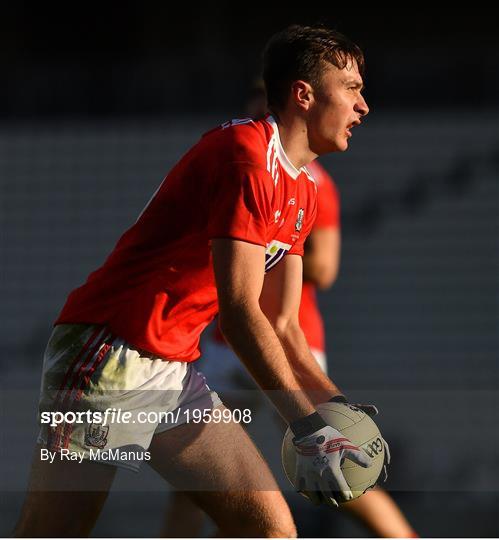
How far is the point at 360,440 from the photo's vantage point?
11.3 ft

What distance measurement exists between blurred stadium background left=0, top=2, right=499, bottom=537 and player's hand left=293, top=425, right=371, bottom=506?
5.02 metres

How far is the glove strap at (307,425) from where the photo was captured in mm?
3234

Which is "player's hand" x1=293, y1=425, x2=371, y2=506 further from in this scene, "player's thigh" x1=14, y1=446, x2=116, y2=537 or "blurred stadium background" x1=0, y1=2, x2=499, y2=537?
"blurred stadium background" x1=0, y1=2, x2=499, y2=537

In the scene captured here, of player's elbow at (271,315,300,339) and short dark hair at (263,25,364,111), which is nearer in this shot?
short dark hair at (263,25,364,111)

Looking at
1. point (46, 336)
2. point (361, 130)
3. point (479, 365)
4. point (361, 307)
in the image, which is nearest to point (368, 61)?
point (361, 130)

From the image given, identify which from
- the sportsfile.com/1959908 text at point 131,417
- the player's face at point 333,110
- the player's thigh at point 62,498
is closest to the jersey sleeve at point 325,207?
the player's face at point 333,110

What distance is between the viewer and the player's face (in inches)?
139

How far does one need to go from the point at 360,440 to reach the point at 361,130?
636 centimetres

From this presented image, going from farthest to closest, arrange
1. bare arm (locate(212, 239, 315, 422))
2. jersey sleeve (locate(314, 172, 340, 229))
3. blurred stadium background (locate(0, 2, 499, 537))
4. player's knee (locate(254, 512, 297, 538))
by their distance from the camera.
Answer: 1. blurred stadium background (locate(0, 2, 499, 537))
2. jersey sleeve (locate(314, 172, 340, 229))
3. player's knee (locate(254, 512, 297, 538))
4. bare arm (locate(212, 239, 315, 422))

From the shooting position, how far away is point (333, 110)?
354 centimetres

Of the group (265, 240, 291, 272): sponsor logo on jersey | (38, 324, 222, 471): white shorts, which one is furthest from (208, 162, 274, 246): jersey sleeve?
(38, 324, 222, 471): white shorts

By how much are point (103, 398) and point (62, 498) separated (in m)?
0.31

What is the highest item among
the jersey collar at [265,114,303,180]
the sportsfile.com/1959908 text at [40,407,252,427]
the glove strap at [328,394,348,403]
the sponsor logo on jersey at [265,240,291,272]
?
the jersey collar at [265,114,303,180]

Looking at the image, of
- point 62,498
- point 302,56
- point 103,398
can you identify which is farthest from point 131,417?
point 302,56
